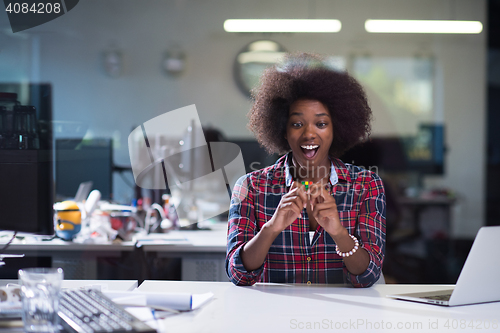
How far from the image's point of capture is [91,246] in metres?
2.23

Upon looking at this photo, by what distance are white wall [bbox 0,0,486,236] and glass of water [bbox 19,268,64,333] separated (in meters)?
3.95

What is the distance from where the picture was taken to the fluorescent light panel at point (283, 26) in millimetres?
4551

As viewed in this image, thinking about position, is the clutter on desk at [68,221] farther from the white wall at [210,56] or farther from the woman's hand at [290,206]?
the white wall at [210,56]

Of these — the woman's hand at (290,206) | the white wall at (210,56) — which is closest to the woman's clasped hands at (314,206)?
the woman's hand at (290,206)

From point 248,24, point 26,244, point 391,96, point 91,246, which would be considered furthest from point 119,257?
point 391,96

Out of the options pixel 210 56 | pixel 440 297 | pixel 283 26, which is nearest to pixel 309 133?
pixel 440 297

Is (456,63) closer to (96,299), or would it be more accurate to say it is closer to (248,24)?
(248,24)

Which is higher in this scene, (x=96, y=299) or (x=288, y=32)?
(x=288, y=32)

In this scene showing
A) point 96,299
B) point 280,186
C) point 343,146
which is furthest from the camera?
point 343,146

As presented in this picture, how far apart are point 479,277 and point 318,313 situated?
37cm

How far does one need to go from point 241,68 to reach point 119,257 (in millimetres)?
2955

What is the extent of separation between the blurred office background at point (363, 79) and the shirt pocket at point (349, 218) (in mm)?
3243

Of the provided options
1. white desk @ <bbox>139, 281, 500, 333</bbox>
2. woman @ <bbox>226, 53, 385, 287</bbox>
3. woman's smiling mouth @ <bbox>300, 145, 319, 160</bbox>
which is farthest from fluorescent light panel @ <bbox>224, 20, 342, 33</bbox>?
white desk @ <bbox>139, 281, 500, 333</bbox>

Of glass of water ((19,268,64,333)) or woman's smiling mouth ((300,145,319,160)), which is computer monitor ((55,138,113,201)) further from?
glass of water ((19,268,64,333))
